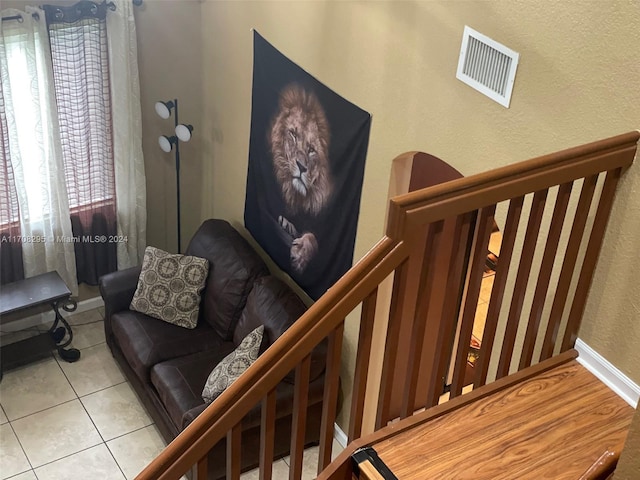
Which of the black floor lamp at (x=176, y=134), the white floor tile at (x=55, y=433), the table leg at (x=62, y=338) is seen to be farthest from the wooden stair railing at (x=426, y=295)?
the table leg at (x=62, y=338)

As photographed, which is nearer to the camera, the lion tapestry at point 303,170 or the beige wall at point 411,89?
the beige wall at point 411,89

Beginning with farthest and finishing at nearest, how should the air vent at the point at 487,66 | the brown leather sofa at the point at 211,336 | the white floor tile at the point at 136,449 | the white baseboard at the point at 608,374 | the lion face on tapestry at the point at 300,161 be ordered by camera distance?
1. the white floor tile at the point at 136,449
2. the brown leather sofa at the point at 211,336
3. the lion face on tapestry at the point at 300,161
4. the air vent at the point at 487,66
5. the white baseboard at the point at 608,374

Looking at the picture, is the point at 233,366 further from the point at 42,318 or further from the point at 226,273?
the point at 42,318

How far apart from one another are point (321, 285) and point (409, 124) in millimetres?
1636

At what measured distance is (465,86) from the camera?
4.15 m

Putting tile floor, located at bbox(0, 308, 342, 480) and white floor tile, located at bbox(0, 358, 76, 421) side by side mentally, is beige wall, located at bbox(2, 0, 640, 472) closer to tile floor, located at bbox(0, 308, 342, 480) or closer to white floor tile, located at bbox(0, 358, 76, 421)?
tile floor, located at bbox(0, 308, 342, 480)

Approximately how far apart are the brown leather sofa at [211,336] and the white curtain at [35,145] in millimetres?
579

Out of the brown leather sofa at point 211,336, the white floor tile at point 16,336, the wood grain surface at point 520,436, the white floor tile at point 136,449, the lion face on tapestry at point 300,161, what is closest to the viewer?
the wood grain surface at point 520,436

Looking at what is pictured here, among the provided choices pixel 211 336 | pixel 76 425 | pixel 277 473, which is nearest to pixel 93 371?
pixel 76 425

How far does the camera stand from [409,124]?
462 cm

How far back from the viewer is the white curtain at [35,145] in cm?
596

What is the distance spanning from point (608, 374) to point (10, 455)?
4.28m

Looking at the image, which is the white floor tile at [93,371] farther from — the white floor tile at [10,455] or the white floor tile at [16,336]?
the white floor tile at [10,455]

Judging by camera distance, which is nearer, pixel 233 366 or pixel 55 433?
pixel 233 366
